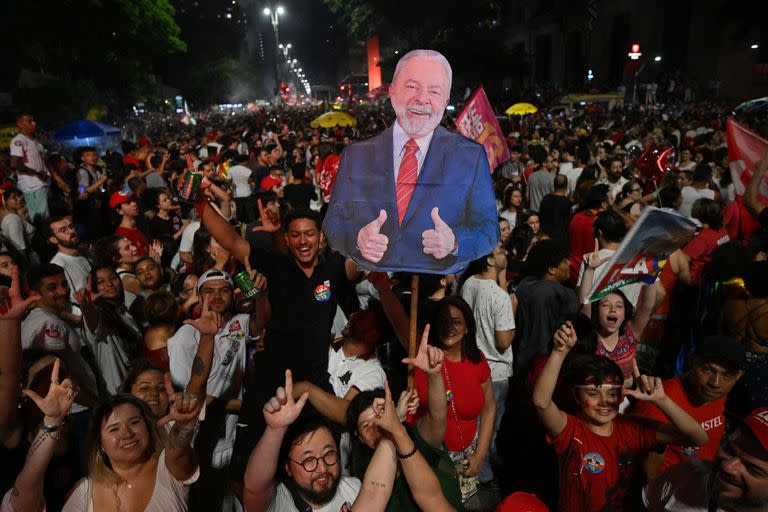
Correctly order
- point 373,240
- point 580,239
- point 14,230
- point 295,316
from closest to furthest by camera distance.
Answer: point 373,240 → point 295,316 → point 580,239 → point 14,230

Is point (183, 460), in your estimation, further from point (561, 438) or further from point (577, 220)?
point (577, 220)

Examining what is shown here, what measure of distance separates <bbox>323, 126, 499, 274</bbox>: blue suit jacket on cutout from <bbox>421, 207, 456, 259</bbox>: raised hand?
2 centimetres

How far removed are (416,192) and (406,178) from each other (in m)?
0.10

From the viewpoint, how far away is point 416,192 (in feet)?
9.59

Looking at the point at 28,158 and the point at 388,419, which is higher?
the point at 28,158

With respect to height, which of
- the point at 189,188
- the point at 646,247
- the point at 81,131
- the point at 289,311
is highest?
the point at 81,131

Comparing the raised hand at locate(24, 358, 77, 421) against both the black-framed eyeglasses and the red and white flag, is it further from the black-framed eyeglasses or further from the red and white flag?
the red and white flag

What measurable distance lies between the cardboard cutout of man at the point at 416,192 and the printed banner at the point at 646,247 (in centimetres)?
63

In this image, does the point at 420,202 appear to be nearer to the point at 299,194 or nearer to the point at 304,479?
the point at 304,479

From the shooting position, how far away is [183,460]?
2.66 metres

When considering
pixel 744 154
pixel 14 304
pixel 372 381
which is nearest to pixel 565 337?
pixel 372 381

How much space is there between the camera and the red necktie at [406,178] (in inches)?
115

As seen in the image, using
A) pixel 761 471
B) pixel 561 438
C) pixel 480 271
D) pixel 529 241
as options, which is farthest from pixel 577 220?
pixel 761 471

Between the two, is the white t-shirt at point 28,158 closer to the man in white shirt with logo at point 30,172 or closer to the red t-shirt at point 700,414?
the man in white shirt with logo at point 30,172
